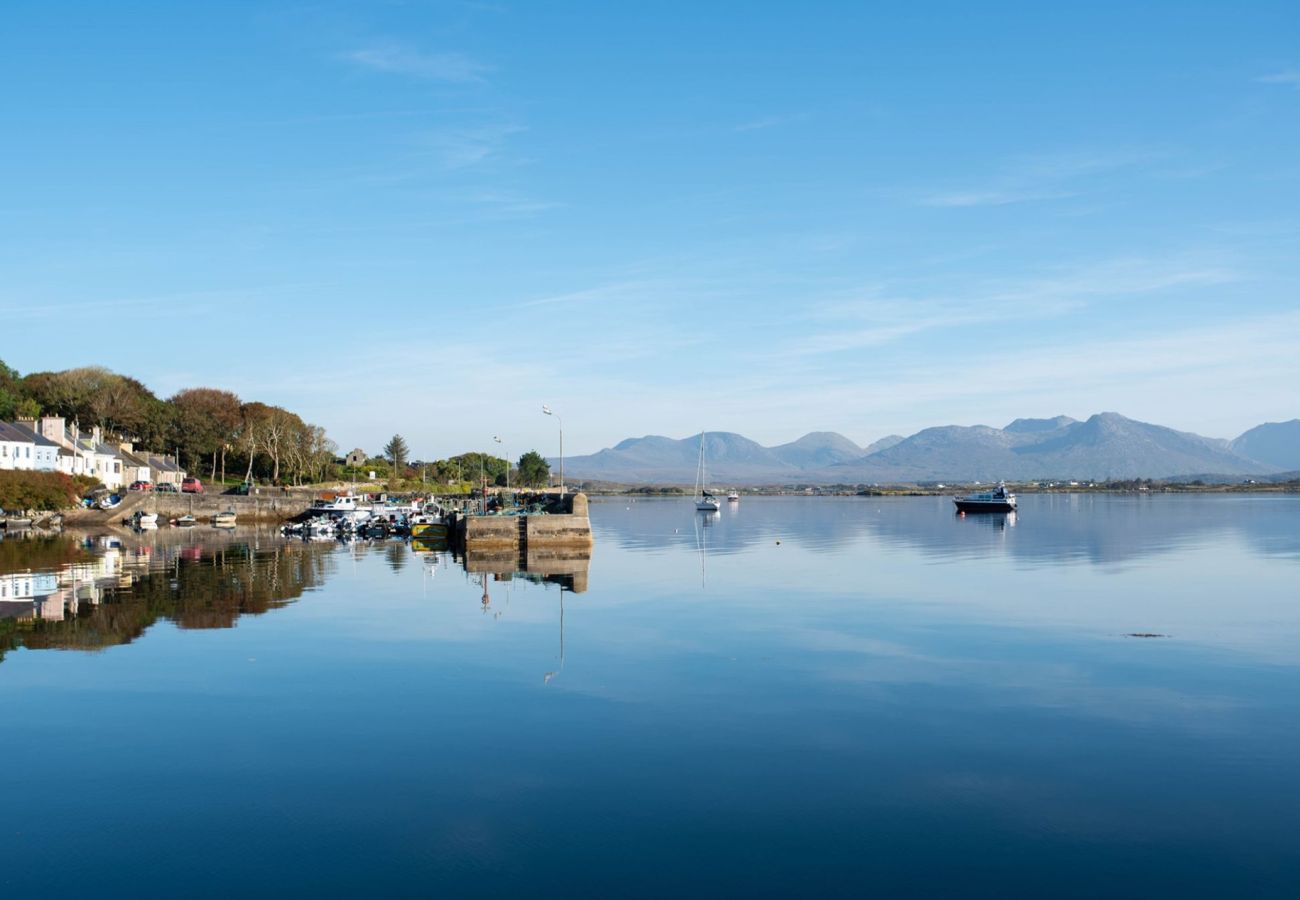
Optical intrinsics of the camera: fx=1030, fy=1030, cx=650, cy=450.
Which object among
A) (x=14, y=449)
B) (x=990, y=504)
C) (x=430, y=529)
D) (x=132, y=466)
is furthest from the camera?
(x=990, y=504)

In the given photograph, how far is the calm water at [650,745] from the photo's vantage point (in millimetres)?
14281

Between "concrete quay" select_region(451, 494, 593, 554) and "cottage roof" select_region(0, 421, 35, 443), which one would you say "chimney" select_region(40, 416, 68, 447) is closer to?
"cottage roof" select_region(0, 421, 35, 443)

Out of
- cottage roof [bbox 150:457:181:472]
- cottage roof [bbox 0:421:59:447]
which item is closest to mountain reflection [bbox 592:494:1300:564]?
cottage roof [bbox 0:421:59:447]

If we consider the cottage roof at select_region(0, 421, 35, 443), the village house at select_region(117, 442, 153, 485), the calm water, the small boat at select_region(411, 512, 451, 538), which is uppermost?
the cottage roof at select_region(0, 421, 35, 443)

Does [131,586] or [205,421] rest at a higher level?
[205,421]

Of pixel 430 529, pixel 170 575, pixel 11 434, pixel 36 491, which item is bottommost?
pixel 170 575

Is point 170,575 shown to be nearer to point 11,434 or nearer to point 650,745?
point 650,745

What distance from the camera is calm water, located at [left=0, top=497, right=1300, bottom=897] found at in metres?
14.3

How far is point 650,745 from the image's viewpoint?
65.4 feet

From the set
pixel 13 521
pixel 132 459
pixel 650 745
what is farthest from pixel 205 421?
pixel 650 745

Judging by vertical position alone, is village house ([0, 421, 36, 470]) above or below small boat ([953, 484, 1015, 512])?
above

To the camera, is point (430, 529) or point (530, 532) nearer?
point (530, 532)

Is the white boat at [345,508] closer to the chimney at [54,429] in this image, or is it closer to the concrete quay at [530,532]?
the chimney at [54,429]

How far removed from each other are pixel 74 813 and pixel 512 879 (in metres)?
7.66
